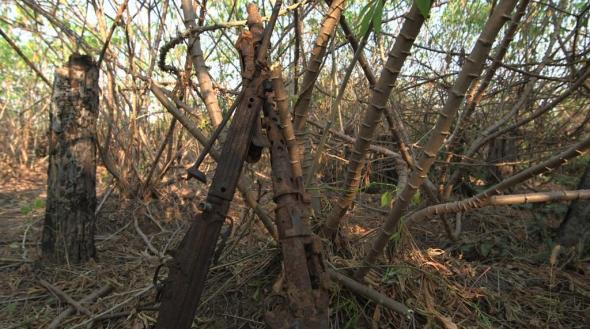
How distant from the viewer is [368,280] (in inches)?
70.9

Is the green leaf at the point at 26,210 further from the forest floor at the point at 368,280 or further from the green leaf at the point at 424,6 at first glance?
the green leaf at the point at 424,6

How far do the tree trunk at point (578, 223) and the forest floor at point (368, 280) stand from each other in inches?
5.5

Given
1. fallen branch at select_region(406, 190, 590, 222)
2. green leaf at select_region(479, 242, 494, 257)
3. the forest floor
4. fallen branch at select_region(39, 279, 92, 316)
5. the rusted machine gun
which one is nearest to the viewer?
the rusted machine gun

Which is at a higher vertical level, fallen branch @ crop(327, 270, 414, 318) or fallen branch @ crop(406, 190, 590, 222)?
fallen branch @ crop(406, 190, 590, 222)

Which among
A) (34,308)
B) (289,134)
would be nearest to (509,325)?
(289,134)

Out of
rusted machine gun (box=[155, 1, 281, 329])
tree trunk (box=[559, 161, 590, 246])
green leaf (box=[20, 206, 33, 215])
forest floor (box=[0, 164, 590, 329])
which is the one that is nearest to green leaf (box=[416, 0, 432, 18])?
rusted machine gun (box=[155, 1, 281, 329])

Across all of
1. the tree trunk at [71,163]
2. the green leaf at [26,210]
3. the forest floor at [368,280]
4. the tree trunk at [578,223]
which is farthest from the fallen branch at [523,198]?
the green leaf at [26,210]

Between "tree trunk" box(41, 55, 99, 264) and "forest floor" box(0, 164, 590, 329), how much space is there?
0.62ft

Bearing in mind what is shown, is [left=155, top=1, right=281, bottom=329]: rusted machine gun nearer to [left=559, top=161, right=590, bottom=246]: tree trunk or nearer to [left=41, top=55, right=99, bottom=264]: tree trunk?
[left=41, top=55, right=99, bottom=264]: tree trunk

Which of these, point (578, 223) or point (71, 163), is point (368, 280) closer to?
point (578, 223)

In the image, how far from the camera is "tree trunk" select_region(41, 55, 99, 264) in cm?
239

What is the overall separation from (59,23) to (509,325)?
11.4 feet

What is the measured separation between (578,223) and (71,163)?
330 cm

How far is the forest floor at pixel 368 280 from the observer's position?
180 centimetres
